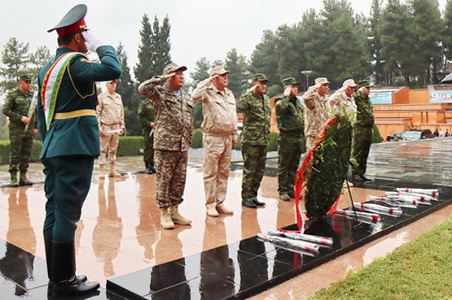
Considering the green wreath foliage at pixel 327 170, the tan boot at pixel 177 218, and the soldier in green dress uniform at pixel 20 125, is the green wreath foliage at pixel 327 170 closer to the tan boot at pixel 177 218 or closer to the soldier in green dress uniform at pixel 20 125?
the tan boot at pixel 177 218

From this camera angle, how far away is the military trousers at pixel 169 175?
193 inches

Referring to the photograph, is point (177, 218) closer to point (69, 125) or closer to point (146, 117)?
point (69, 125)

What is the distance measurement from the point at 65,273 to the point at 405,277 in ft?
8.17

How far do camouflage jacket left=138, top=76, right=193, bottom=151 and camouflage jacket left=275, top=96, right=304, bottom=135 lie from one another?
1.97m

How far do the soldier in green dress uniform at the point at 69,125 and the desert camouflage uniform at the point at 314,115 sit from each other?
169 inches

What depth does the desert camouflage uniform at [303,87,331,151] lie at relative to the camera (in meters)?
6.77

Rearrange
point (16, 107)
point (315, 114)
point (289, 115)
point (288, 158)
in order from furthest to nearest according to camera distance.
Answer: point (16, 107) → point (315, 114) → point (288, 158) → point (289, 115)

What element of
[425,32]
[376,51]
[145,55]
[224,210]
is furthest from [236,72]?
[224,210]

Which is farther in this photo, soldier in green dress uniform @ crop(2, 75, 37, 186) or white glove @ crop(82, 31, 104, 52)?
soldier in green dress uniform @ crop(2, 75, 37, 186)

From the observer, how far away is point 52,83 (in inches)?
115

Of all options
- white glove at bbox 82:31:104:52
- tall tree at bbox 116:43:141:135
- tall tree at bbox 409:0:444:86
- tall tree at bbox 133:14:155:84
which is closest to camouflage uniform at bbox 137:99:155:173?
white glove at bbox 82:31:104:52

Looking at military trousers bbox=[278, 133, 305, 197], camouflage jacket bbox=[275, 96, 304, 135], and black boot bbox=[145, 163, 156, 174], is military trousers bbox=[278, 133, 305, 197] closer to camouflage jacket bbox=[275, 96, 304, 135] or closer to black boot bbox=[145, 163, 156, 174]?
camouflage jacket bbox=[275, 96, 304, 135]

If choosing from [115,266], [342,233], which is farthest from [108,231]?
[342,233]

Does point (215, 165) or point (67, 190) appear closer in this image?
point (67, 190)
